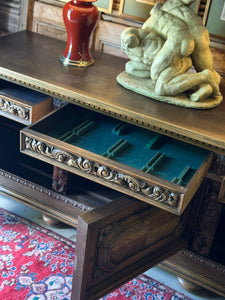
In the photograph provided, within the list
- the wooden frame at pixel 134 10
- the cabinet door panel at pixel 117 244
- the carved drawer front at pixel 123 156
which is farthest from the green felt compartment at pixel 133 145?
the wooden frame at pixel 134 10

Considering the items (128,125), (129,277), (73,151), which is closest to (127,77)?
(128,125)

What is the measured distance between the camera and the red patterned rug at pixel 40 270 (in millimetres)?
1419

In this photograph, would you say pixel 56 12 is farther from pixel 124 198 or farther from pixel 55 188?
pixel 124 198

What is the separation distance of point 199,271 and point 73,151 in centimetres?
61

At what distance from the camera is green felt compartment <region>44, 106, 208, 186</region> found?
1.22m

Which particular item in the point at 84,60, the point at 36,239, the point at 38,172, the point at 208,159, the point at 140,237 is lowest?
the point at 36,239

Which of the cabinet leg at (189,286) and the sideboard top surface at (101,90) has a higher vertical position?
the sideboard top surface at (101,90)

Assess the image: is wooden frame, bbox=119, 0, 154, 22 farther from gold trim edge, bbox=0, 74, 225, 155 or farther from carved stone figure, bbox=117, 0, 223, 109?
gold trim edge, bbox=0, 74, 225, 155

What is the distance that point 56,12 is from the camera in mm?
1723

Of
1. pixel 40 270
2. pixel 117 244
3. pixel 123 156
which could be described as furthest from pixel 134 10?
pixel 40 270

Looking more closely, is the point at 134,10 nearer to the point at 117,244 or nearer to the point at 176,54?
the point at 176,54

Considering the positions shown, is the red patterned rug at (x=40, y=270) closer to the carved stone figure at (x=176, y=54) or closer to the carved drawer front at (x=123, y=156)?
the carved drawer front at (x=123, y=156)

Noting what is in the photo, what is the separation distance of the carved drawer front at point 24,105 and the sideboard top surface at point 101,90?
0.19ft

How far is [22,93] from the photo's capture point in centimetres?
150
